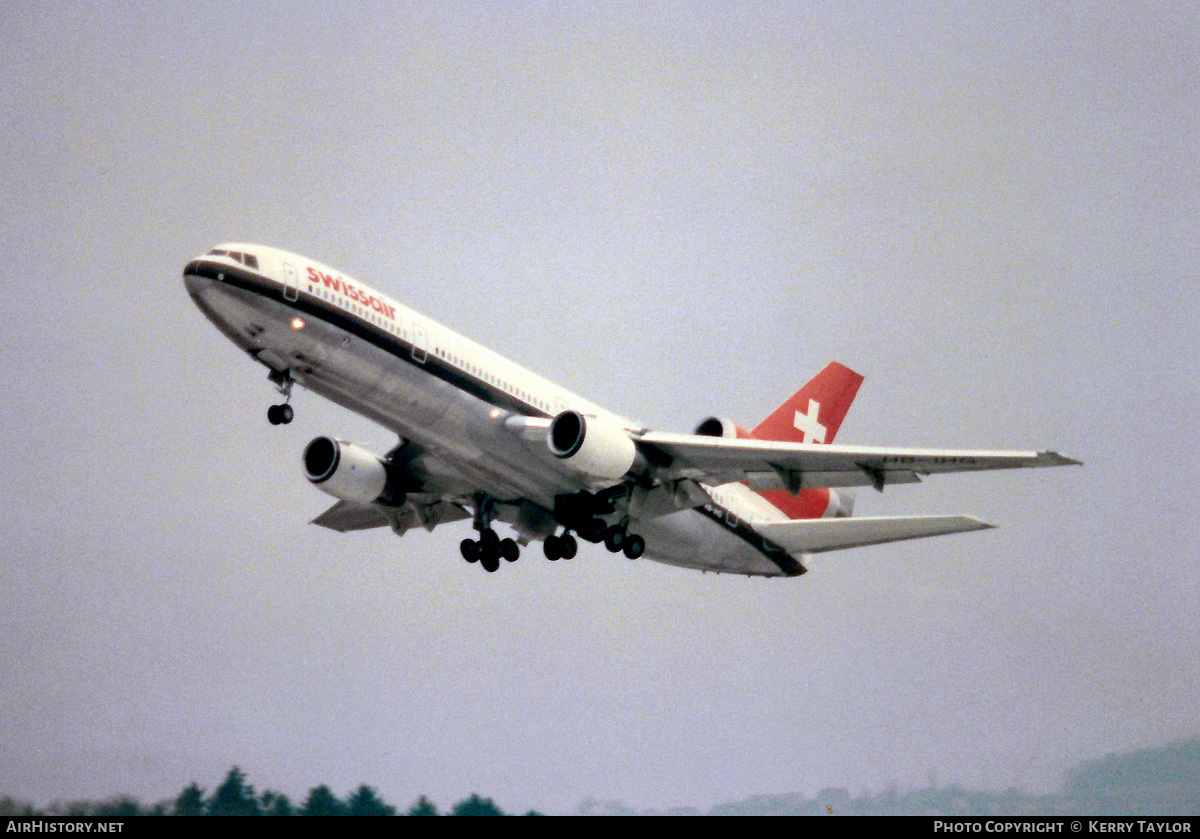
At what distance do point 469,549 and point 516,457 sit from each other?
4.66 meters

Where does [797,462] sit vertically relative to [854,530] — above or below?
above

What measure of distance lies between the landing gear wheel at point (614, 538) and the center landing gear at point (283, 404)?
335 inches

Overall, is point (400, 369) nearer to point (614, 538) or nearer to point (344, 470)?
point (344, 470)

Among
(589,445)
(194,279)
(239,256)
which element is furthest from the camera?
(589,445)

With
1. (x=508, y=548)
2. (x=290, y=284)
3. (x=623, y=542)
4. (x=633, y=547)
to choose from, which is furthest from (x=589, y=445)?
(x=290, y=284)

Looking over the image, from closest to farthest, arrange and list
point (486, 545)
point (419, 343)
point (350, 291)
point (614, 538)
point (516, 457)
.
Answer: point (350, 291) → point (419, 343) → point (516, 457) → point (614, 538) → point (486, 545)

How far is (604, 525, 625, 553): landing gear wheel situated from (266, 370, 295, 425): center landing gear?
8.51 metres

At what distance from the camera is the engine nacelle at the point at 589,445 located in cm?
3419

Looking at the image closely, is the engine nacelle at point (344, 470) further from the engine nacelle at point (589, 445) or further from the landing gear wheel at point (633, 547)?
the landing gear wheel at point (633, 547)

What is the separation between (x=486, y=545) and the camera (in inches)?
1517

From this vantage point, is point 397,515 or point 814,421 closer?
point 397,515

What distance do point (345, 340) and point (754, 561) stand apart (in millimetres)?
13435

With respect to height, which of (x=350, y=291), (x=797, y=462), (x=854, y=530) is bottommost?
(x=854, y=530)
